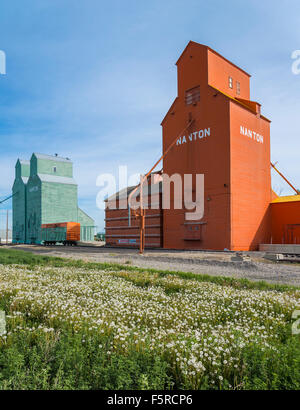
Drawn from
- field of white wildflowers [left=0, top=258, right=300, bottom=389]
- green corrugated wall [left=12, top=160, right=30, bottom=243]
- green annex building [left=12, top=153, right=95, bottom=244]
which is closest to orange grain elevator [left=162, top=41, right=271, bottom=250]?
field of white wildflowers [left=0, top=258, right=300, bottom=389]

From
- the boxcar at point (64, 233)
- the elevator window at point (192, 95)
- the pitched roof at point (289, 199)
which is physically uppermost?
the elevator window at point (192, 95)

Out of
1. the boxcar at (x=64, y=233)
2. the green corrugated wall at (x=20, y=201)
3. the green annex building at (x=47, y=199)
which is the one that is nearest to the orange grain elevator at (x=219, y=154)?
the boxcar at (x=64, y=233)

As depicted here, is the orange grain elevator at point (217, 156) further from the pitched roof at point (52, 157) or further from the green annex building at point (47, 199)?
the pitched roof at point (52, 157)

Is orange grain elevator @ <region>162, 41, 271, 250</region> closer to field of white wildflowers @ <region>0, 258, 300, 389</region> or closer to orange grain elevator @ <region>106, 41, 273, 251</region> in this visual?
orange grain elevator @ <region>106, 41, 273, 251</region>

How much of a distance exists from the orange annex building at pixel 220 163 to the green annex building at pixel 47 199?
3308cm

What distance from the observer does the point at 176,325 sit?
17.0 ft

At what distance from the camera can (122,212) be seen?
39188mm

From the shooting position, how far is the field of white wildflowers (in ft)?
11.3

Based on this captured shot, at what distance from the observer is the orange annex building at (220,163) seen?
87.4ft

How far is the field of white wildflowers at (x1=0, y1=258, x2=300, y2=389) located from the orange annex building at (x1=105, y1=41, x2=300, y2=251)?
62.5ft

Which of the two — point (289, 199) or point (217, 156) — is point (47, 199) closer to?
point (217, 156)

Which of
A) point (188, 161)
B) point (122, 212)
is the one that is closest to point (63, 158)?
point (122, 212)
